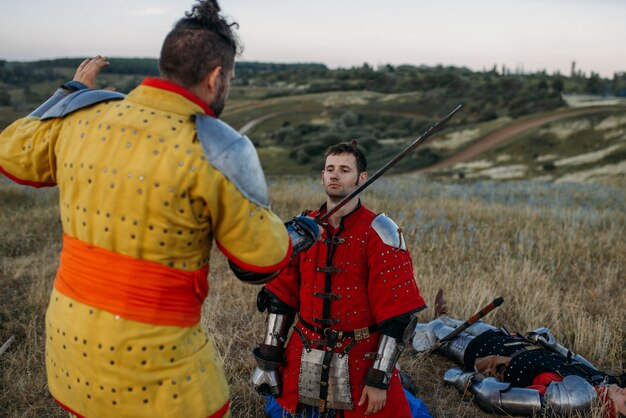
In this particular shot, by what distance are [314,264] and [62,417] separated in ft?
6.63

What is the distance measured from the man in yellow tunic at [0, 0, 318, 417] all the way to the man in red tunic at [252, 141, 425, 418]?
121 centimetres

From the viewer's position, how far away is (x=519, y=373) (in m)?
3.89

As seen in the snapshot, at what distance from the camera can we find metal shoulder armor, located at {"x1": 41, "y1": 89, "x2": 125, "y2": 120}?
1.89m

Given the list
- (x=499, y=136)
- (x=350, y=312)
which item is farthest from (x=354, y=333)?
(x=499, y=136)

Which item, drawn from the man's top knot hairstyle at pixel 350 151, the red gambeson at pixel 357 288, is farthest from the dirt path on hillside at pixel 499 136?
the red gambeson at pixel 357 288

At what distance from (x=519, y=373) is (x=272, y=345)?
188cm

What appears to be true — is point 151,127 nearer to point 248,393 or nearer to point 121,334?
point 121,334

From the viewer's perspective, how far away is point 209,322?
465 centimetres

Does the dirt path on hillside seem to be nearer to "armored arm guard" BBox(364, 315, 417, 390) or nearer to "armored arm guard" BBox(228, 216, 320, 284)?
"armored arm guard" BBox(364, 315, 417, 390)

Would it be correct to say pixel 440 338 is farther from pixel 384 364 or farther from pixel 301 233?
pixel 301 233

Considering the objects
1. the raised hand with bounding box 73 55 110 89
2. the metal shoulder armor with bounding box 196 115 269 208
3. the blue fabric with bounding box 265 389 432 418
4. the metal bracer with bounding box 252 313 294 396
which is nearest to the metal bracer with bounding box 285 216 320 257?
the metal shoulder armor with bounding box 196 115 269 208

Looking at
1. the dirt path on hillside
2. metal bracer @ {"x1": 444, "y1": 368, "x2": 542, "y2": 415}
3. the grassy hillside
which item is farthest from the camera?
the dirt path on hillside

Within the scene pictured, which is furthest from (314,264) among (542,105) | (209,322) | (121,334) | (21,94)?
(21,94)

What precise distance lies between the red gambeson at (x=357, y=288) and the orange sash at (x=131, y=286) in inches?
52.4
